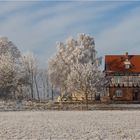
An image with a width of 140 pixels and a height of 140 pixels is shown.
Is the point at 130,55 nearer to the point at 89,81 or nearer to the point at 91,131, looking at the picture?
the point at 89,81

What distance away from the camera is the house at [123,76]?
88.6 m

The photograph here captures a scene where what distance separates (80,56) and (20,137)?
6781 centimetres

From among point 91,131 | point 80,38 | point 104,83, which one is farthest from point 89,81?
point 91,131

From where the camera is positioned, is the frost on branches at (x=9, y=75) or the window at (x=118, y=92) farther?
the window at (x=118, y=92)

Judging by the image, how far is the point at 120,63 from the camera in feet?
309

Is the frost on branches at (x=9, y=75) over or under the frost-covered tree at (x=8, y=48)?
under

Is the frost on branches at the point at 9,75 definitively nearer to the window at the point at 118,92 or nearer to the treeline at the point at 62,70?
the treeline at the point at 62,70

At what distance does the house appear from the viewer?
8862cm

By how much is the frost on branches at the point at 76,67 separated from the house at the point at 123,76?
7.89 feet

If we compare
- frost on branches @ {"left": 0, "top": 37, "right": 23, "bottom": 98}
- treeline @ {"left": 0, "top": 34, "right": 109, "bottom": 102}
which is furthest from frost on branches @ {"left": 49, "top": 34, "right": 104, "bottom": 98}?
frost on branches @ {"left": 0, "top": 37, "right": 23, "bottom": 98}

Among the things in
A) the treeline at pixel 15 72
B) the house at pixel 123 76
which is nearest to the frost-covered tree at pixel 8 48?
the treeline at pixel 15 72

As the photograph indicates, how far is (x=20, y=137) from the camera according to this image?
913 inches

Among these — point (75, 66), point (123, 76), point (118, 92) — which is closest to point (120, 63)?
point (123, 76)

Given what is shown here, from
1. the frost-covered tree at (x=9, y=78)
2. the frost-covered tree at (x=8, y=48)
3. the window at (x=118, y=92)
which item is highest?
the frost-covered tree at (x=8, y=48)
